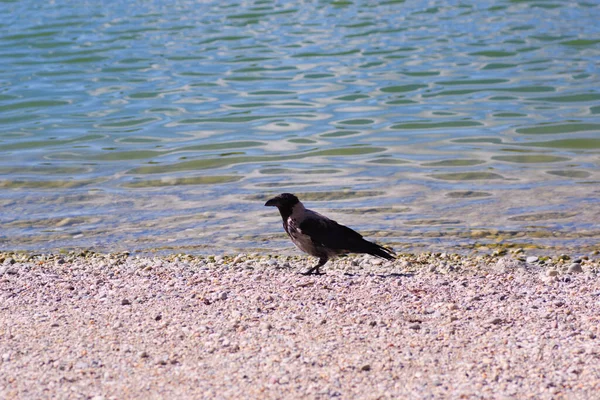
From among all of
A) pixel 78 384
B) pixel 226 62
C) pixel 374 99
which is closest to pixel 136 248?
pixel 78 384

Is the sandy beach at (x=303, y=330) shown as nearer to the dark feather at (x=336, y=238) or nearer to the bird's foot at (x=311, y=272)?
the bird's foot at (x=311, y=272)

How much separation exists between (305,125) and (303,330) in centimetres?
961

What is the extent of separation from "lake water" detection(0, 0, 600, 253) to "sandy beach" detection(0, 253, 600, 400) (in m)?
1.61

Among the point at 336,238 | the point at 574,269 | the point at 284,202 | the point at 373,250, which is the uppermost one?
the point at 284,202

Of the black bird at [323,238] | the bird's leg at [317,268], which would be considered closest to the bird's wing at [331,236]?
the black bird at [323,238]

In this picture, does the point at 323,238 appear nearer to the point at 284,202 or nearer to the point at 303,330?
the point at 284,202

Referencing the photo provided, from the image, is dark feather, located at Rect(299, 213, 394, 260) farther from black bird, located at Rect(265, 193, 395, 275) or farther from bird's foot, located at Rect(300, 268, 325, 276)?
bird's foot, located at Rect(300, 268, 325, 276)

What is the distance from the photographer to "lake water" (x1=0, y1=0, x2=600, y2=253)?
9961mm

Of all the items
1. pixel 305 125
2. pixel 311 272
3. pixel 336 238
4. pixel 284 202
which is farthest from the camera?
pixel 305 125

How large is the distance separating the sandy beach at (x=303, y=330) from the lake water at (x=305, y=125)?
161cm

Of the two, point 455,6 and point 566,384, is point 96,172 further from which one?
point 455,6

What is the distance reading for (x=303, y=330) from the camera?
5879 millimetres

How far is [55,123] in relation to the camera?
1636cm

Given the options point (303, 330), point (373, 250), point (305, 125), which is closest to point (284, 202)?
point (373, 250)
